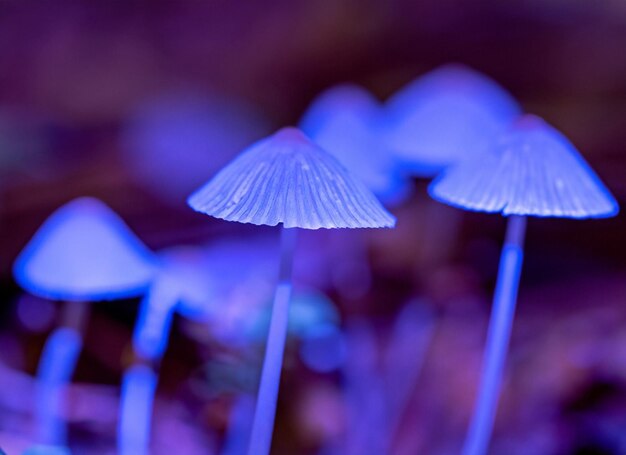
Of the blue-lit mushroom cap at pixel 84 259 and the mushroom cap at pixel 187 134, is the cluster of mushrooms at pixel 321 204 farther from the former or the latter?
the mushroom cap at pixel 187 134

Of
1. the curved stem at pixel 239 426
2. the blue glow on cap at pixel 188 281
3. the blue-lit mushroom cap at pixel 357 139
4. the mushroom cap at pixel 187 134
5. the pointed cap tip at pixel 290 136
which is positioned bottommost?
the curved stem at pixel 239 426

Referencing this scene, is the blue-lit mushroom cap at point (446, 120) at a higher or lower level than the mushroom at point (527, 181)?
higher

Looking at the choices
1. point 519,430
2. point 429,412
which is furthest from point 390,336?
point 519,430

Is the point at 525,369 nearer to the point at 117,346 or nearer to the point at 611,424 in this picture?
the point at 611,424

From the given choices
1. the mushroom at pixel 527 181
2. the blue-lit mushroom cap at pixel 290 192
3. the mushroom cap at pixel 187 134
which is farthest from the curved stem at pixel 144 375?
the mushroom cap at pixel 187 134

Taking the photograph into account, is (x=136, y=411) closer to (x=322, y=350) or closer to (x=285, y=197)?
(x=322, y=350)

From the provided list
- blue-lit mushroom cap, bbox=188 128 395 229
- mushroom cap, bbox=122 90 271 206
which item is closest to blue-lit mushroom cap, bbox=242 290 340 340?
blue-lit mushroom cap, bbox=188 128 395 229

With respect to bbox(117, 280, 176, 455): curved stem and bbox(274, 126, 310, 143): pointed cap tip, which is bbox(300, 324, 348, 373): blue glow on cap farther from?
bbox(274, 126, 310, 143): pointed cap tip

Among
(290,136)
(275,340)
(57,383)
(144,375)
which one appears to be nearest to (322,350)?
(144,375)
